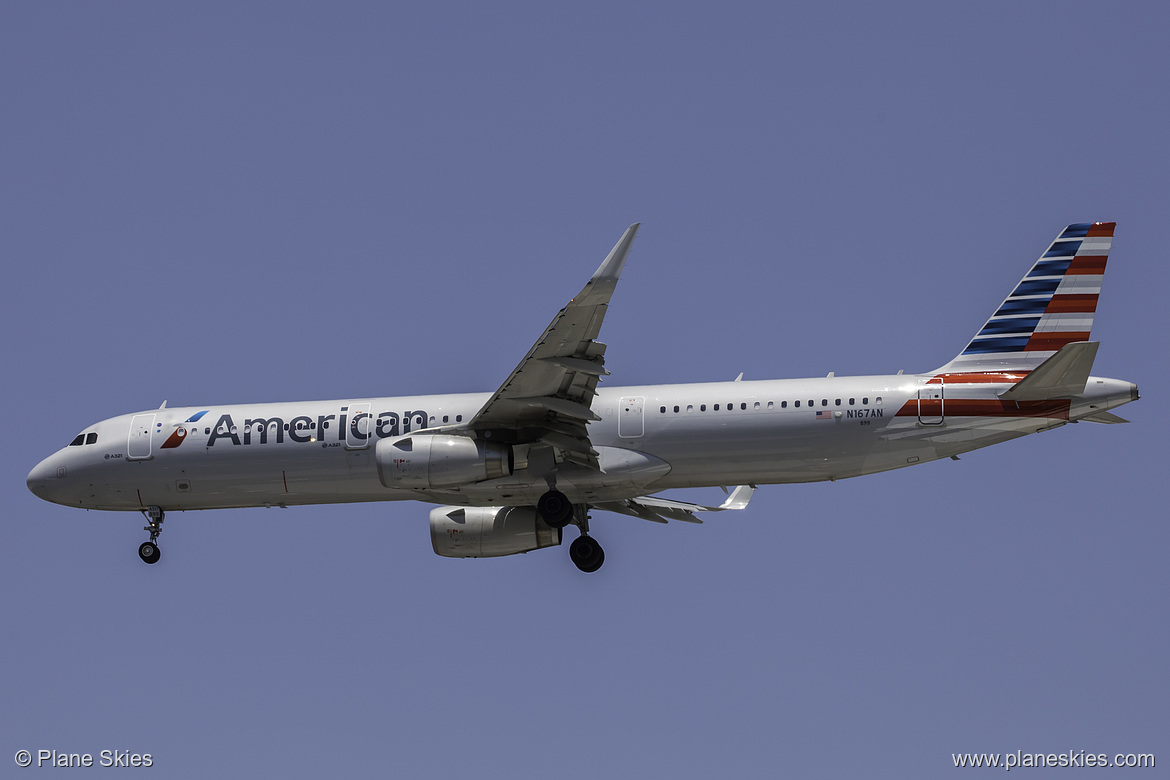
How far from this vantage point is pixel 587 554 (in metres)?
31.3

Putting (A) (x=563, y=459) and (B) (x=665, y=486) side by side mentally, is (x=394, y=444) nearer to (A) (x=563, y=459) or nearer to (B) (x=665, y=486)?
(A) (x=563, y=459)

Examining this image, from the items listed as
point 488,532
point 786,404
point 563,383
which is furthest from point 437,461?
point 786,404

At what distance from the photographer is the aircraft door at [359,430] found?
30141mm

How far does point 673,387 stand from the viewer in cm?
2978

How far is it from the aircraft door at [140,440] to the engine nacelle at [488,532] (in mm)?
6409

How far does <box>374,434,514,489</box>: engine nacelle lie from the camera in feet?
91.4

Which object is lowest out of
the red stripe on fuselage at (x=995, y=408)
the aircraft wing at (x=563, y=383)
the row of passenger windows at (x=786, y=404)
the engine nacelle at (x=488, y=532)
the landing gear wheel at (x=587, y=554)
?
the landing gear wheel at (x=587, y=554)

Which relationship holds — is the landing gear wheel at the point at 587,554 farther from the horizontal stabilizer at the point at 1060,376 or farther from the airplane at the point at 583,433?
the horizontal stabilizer at the point at 1060,376

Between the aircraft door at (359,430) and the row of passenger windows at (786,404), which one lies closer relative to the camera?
the row of passenger windows at (786,404)

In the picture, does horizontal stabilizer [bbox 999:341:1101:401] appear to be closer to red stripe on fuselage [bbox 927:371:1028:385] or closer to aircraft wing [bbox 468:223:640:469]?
red stripe on fuselage [bbox 927:371:1028:385]

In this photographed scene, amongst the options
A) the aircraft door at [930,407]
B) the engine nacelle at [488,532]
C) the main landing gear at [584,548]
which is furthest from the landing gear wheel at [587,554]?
the aircraft door at [930,407]

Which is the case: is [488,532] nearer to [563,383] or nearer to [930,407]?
[563,383]

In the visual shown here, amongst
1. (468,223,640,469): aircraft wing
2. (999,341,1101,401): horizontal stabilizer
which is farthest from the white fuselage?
(468,223,640,469): aircraft wing

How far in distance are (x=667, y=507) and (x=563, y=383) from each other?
745 centimetres
